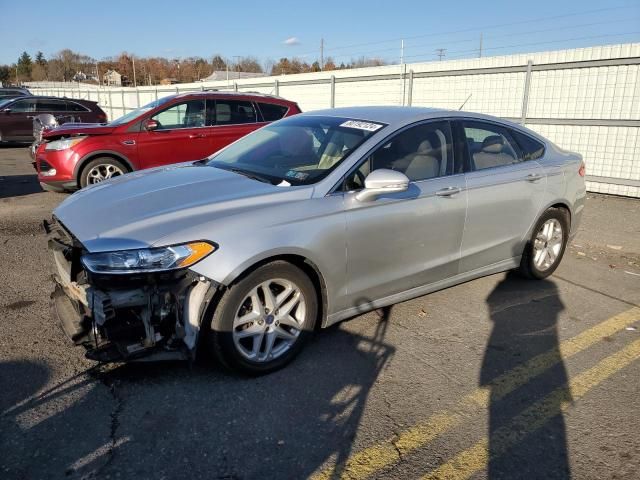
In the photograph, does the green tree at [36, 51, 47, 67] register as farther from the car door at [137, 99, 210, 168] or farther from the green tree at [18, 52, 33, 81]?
the car door at [137, 99, 210, 168]

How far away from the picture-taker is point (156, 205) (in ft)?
10.4

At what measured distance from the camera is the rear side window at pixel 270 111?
9242 mm

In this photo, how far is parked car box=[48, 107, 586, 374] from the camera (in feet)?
9.35

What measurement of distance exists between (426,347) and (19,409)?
2609mm

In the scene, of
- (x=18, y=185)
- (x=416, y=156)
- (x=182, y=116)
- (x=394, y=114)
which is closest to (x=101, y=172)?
(x=182, y=116)

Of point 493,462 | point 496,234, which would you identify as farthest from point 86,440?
point 496,234

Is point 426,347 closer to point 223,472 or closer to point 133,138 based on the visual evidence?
point 223,472

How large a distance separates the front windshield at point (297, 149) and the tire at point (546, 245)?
6.88 ft

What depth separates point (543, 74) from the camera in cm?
1024

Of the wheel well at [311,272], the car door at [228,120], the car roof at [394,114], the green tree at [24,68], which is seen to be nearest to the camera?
the wheel well at [311,272]

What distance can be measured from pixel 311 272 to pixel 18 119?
55.5ft

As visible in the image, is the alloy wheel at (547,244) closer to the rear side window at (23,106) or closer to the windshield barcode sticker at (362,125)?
the windshield barcode sticker at (362,125)

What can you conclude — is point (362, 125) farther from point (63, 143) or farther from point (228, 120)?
point (63, 143)

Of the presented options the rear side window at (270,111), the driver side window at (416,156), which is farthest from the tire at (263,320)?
the rear side window at (270,111)
